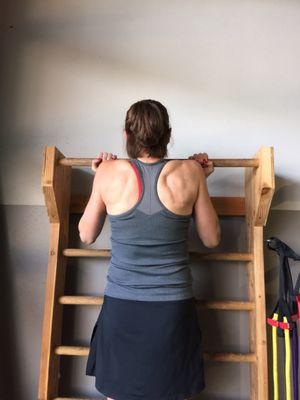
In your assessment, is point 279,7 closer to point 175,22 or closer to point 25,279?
point 175,22

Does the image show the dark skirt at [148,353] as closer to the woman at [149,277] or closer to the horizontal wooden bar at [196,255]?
the woman at [149,277]

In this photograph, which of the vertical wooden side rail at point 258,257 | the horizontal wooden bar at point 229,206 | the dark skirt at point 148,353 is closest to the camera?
the dark skirt at point 148,353

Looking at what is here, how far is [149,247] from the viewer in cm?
95

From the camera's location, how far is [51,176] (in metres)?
1.18

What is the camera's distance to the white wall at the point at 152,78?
142 centimetres

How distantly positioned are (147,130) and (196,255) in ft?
1.55

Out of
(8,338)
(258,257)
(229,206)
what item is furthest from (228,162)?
(8,338)

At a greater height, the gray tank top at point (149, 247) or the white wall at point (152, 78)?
the white wall at point (152, 78)

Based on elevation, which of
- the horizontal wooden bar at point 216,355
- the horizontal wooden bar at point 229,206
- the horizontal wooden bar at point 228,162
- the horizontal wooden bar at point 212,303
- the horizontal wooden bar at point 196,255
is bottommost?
the horizontal wooden bar at point 216,355

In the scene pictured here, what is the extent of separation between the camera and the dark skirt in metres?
0.92

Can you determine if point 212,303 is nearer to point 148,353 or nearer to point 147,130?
point 148,353

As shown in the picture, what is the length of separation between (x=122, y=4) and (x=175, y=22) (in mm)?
230

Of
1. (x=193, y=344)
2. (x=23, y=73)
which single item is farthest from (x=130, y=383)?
(x=23, y=73)

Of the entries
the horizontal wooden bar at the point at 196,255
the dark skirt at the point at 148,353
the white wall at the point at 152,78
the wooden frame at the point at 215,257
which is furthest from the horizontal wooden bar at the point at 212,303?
the white wall at the point at 152,78
